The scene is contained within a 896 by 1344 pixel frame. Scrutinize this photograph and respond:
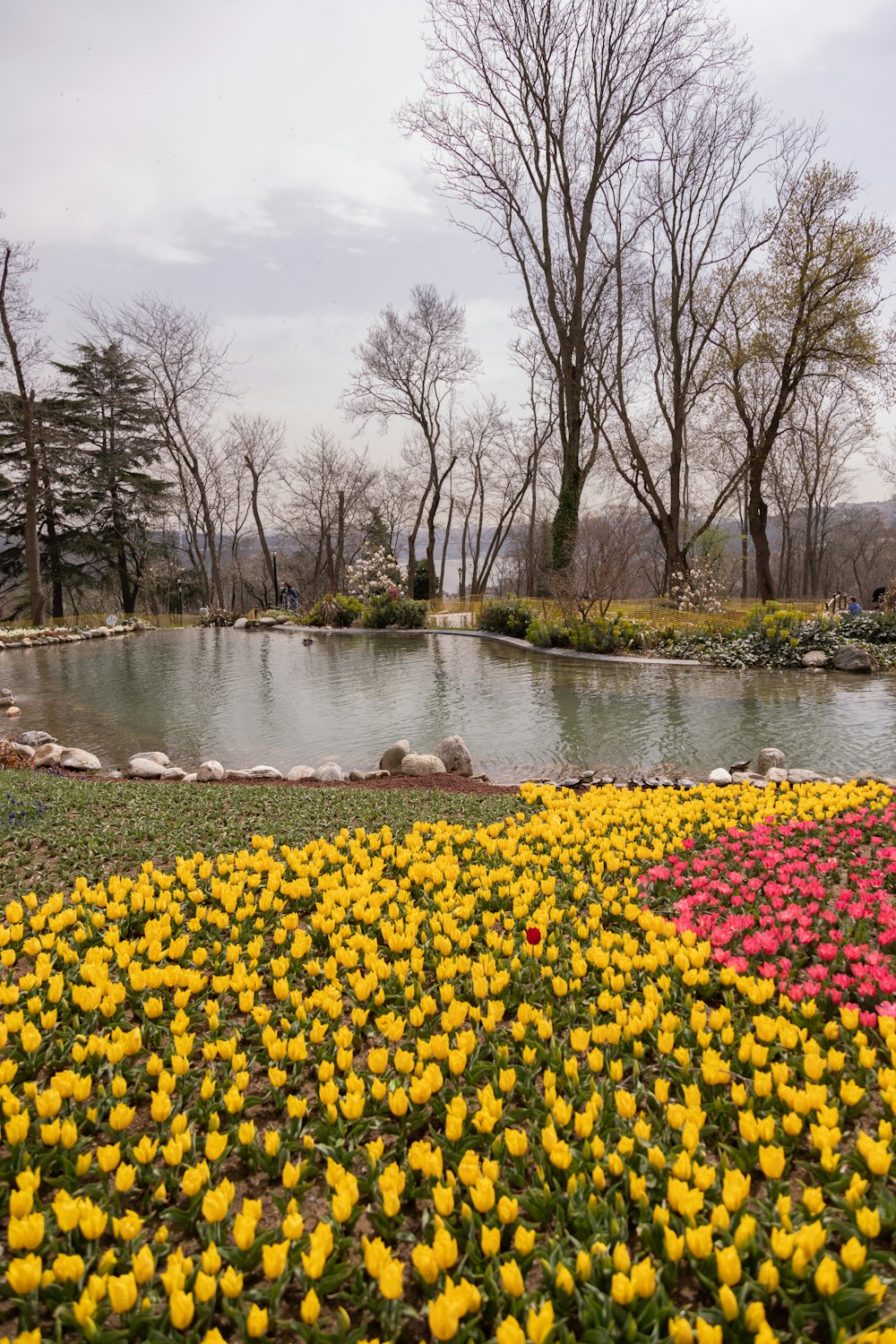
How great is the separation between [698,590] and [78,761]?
62.1 ft

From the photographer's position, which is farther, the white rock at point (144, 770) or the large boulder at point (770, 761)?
the white rock at point (144, 770)

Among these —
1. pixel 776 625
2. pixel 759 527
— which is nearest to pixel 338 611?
pixel 759 527

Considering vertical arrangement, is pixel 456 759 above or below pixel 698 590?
below

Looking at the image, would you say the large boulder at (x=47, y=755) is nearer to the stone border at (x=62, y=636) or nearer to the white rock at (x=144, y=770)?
the white rock at (x=144, y=770)

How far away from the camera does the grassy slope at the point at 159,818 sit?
4.14 m

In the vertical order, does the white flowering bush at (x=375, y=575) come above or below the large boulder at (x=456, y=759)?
above

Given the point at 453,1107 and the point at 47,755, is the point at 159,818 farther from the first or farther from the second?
the point at 47,755

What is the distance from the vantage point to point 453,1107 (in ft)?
6.34

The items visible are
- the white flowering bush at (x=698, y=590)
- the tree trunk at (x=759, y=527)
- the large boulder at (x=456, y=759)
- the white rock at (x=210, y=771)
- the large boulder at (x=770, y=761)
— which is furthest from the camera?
the tree trunk at (x=759, y=527)

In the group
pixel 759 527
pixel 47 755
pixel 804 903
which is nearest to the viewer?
pixel 804 903

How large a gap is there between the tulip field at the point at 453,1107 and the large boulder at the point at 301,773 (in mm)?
3744

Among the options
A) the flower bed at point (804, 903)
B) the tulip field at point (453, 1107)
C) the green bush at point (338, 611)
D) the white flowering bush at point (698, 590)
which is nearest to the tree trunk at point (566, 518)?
the white flowering bush at point (698, 590)

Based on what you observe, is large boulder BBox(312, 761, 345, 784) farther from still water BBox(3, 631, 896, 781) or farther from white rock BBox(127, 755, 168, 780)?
white rock BBox(127, 755, 168, 780)

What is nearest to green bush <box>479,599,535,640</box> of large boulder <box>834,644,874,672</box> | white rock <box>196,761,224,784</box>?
large boulder <box>834,644,874,672</box>
